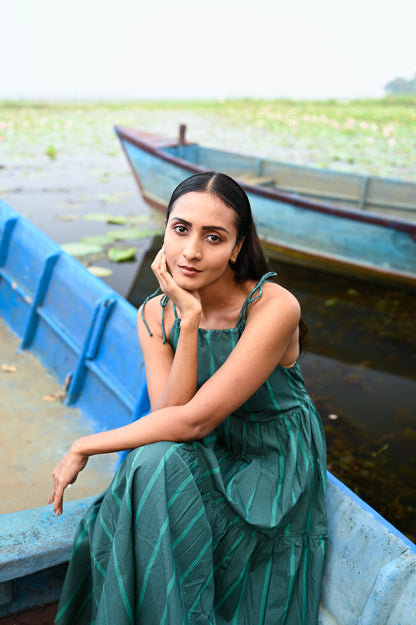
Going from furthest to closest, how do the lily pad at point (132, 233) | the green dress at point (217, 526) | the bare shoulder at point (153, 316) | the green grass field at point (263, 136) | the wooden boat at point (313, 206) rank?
the green grass field at point (263, 136)
the lily pad at point (132, 233)
the wooden boat at point (313, 206)
the bare shoulder at point (153, 316)
the green dress at point (217, 526)

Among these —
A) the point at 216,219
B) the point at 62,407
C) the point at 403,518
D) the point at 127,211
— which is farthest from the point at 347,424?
the point at 127,211

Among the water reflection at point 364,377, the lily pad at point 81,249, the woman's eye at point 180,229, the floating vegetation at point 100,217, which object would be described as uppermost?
the woman's eye at point 180,229

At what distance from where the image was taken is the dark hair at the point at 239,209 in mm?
1409

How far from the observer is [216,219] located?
1.39m

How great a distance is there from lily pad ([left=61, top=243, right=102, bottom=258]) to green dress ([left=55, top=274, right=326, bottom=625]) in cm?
446

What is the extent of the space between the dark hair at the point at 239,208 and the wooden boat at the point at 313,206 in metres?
3.58

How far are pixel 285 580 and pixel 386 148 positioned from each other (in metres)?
13.5

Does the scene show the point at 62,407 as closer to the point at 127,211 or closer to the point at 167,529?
the point at 167,529

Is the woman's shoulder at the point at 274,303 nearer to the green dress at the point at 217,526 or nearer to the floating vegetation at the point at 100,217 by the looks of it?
A: the green dress at the point at 217,526

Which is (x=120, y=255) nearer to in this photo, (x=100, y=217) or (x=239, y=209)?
(x=100, y=217)

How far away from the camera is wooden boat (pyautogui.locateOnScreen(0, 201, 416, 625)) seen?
1.29m

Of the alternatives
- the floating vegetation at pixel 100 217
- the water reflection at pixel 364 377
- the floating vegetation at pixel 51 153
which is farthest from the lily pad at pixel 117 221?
the floating vegetation at pixel 51 153

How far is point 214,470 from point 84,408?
1.38 m

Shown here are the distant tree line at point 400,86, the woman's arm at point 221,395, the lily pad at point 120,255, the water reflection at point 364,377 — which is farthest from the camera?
the distant tree line at point 400,86
